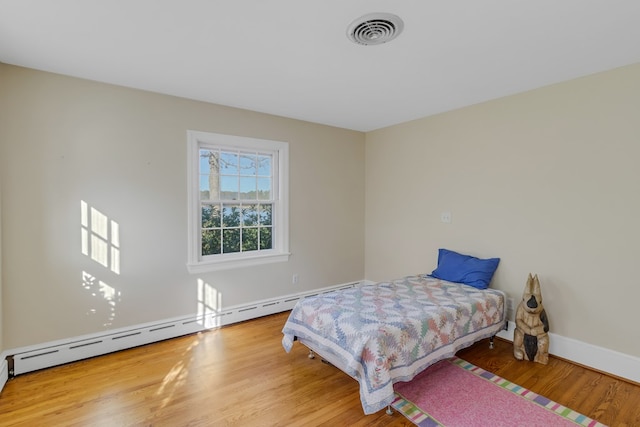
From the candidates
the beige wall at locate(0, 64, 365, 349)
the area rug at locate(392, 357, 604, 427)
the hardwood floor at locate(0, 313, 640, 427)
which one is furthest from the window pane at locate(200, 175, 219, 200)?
the area rug at locate(392, 357, 604, 427)

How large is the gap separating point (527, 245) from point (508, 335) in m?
0.92

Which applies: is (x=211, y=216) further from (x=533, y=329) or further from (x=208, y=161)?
(x=533, y=329)

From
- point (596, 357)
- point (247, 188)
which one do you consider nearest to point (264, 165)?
point (247, 188)

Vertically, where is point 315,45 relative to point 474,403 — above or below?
above

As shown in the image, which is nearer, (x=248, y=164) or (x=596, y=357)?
(x=596, y=357)

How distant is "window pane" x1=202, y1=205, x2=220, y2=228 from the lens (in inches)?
135

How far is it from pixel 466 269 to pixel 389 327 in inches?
59.4

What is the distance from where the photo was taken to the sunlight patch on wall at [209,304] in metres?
3.32

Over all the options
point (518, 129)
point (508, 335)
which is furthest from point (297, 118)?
point (508, 335)

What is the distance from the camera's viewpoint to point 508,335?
3.09 metres

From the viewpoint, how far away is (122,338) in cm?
288

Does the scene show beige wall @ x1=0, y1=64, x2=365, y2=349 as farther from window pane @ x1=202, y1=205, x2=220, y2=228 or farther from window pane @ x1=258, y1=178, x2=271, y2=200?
window pane @ x1=258, y1=178, x2=271, y2=200

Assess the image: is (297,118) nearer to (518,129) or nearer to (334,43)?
(334,43)

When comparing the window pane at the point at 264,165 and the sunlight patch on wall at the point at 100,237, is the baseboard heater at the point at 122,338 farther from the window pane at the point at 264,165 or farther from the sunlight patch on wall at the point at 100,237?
the window pane at the point at 264,165
